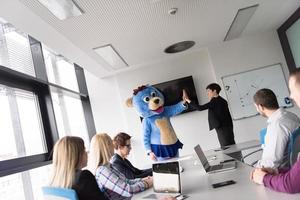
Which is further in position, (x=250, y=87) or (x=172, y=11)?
(x=250, y=87)

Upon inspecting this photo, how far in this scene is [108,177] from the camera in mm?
2150

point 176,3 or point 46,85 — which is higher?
point 176,3

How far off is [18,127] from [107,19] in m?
1.60

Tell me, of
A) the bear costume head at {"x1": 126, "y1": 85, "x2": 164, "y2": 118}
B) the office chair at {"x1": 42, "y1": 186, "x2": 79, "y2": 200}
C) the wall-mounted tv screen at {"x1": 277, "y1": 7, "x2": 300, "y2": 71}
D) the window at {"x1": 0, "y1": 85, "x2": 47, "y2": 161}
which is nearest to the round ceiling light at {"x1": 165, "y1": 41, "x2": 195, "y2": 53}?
the bear costume head at {"x1": 126, "y1": 85, "x2": 164, "y2": 118}

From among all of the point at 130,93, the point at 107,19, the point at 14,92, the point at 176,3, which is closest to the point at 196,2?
the point at 176,3

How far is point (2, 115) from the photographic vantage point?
10.4 ft

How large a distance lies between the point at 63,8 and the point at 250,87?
3.81 metres

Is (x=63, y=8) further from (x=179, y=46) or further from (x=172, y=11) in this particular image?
(x=179, y=46)

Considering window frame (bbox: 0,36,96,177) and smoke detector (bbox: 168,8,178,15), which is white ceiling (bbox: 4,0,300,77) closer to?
smoke detector (bbox: 168,8,178,15)

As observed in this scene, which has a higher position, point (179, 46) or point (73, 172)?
point (179, 46)

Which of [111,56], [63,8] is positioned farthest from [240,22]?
[63,8]

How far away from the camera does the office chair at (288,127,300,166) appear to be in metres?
1.80

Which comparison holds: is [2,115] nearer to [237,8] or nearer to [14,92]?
[14,92]

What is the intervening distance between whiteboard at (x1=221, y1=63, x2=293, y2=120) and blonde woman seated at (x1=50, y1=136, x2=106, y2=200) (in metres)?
4.10
